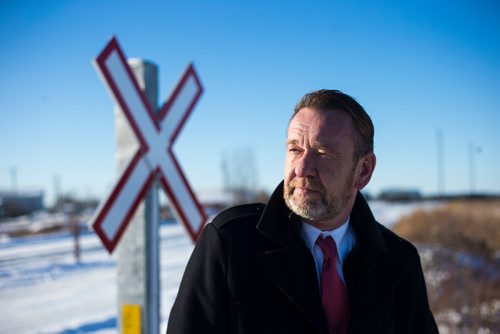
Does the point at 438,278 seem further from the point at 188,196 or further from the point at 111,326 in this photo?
the point at 188,196

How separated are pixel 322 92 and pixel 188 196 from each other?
36.7 inches

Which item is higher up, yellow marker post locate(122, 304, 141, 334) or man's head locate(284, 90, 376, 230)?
man's head locate(284, 90, 376, 230)

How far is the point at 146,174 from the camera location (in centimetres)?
196

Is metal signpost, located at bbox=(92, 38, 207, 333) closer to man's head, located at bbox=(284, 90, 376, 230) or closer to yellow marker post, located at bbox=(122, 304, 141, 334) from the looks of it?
yellow marker post, located at bbox=(122, 304, 141, 334)

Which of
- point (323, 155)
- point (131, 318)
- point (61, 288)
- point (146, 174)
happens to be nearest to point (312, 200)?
point (323, 155)

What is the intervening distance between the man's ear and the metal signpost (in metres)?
0.89

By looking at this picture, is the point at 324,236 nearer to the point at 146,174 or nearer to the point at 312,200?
the point at 312,200

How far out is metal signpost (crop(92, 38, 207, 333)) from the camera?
184cm

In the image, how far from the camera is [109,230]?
1.81m

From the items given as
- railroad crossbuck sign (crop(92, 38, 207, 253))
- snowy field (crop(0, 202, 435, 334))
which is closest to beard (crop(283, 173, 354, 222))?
railroad crossbuck sign (crop(92, 38, 207, 253))

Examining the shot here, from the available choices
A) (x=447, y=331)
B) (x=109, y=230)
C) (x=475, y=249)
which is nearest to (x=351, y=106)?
(x=109, y=230)

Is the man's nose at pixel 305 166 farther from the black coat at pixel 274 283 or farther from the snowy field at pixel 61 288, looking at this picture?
the snowy field at pixel 61 288

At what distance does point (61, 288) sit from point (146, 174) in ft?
22.6

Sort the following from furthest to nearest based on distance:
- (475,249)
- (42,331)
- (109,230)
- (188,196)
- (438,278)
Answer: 1. (475,249)
2. (438,278)
3. (42,331)
4. (188,196)
5. (109,230)
